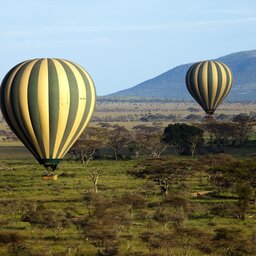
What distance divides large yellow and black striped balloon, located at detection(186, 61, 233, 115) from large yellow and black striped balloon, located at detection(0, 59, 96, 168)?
49467 mm

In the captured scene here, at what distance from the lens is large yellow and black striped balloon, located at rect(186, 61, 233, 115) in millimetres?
86438

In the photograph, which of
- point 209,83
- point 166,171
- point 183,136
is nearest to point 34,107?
point 166,171

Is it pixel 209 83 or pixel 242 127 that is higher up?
pixel 209 83

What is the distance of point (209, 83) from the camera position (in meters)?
87.2

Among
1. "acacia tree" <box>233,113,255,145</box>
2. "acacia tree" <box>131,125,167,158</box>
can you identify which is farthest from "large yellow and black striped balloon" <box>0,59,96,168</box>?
"acacia tree" <box>233,113,255,145</box>

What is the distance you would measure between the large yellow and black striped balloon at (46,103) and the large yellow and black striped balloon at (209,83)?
4947 centimetres

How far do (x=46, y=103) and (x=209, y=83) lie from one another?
171ft

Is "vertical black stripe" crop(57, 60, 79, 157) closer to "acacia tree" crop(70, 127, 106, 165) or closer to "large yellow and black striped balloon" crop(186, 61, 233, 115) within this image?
"acacia tree" crop(70, 127, 106, 165)

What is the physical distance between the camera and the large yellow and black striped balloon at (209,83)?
8644cm

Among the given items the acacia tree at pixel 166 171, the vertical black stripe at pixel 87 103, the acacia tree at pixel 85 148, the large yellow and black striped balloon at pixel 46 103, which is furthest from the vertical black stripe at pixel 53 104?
the acacia tree at pixel 85 148

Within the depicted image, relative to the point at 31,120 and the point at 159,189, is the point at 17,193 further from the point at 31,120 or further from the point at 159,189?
the point at 31,120

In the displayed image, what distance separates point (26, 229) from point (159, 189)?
62.8 ft

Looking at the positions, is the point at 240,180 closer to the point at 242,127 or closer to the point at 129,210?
the point at 129,210

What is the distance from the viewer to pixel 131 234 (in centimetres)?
3894
